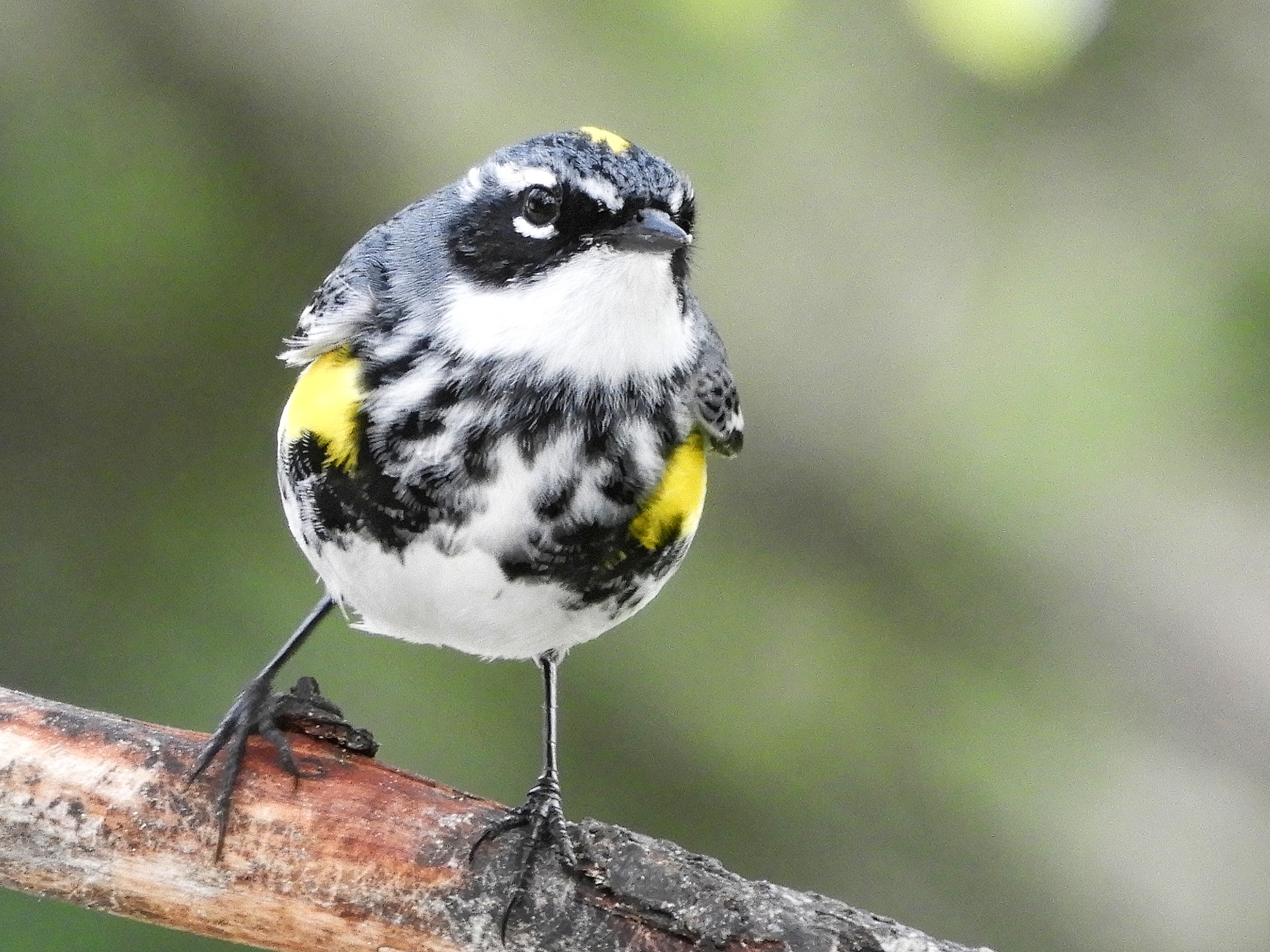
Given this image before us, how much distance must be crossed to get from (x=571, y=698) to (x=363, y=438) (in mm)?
2134

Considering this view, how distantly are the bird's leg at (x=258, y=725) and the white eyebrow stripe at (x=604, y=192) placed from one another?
104 centimetres

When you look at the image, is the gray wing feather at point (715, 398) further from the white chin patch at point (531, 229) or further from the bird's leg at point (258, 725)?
the bird's leg at point (258, 725)

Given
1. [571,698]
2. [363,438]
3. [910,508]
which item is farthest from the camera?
[571,698]

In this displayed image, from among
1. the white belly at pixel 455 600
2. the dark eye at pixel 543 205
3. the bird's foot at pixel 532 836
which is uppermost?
the dark eye at pixel 543 205

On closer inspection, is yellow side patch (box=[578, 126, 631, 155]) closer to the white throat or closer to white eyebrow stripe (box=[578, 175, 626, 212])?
white eyebrow stripe (box=[578, 175, 626, 212])

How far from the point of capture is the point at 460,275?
7.82 ft

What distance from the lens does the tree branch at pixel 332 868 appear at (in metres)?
2.21

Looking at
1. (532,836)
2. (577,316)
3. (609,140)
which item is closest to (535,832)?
(532,836)

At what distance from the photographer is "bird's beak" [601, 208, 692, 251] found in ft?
7.16

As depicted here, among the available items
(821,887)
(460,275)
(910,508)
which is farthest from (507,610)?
(821,887)

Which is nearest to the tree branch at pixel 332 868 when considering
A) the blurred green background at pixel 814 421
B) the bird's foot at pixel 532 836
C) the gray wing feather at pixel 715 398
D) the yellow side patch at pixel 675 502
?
the bird's foot at pixel 532 836

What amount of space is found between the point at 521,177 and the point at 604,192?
0.52 ft

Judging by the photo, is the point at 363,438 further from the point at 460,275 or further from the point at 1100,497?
the point at 1100,497

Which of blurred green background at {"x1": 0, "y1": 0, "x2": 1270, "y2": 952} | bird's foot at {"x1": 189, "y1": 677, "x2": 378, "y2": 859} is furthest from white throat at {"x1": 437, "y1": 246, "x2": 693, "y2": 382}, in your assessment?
blurred green background at {"x1": 0, "y1": 0, "x2": 1270, "y2": 952}
